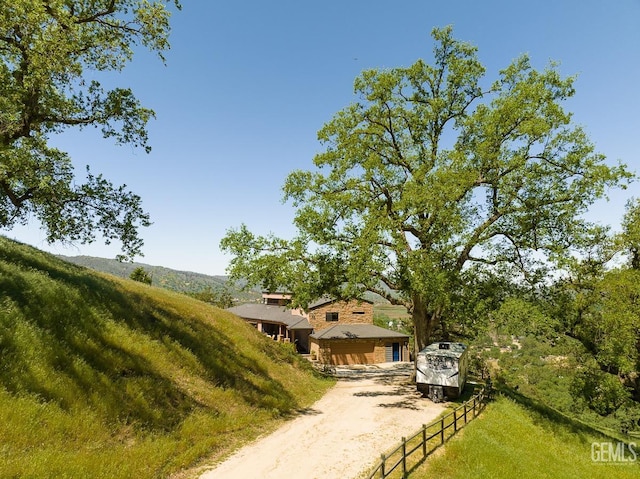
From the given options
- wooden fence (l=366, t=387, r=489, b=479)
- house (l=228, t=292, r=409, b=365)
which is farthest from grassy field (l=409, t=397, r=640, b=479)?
house (l=228, t=292, r=409, b=365)

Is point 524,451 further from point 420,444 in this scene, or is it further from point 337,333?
point 337,333

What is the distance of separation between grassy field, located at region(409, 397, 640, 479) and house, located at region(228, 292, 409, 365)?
2173 cm

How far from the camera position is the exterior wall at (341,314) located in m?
48.5

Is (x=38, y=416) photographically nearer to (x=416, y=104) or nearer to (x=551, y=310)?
(x=551, y=310)

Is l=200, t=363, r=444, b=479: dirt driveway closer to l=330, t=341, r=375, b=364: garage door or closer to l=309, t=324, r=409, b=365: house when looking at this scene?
l=309, t=324, r=409, b=365: house

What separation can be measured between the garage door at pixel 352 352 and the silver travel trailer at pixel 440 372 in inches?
838

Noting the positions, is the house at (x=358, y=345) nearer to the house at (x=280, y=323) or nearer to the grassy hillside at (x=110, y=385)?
the house at (x=280, y=323)

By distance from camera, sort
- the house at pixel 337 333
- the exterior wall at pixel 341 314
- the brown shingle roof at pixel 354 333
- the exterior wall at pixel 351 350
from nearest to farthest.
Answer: the exterior wall at pixel 351 350, the house at pixel 337 333, the brown shingle roof at pixel 354 333, the exterior wall at pixel 341 314

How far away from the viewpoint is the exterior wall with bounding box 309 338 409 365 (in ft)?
141

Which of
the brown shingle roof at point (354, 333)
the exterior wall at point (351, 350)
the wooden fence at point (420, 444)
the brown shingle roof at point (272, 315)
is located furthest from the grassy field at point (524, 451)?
the brown shingle roof at point (272, 315)

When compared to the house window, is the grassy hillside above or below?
below

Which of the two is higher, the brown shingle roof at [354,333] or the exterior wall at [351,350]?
the brown shingle roof at [354,333]

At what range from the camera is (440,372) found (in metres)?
21.9

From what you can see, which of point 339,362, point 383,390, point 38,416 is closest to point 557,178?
point 383,390
